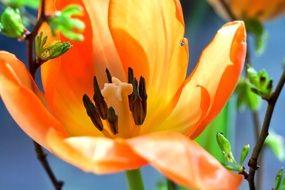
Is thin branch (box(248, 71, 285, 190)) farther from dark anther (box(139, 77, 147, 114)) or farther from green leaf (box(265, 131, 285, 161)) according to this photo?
green leaf (box(265, 131, 285, 161))

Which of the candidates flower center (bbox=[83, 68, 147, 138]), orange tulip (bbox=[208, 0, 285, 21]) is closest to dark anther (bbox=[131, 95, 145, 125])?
flower center (bbox=[83, 68, 147, 138])

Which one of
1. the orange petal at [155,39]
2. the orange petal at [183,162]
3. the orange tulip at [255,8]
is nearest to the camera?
the orange petal at [183,162]

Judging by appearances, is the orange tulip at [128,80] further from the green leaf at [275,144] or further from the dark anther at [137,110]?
the green leaf at [275,144]

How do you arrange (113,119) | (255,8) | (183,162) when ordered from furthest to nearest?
(255,8) → (113,119) → (183,162)

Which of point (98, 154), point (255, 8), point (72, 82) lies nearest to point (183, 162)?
point (98, 154)

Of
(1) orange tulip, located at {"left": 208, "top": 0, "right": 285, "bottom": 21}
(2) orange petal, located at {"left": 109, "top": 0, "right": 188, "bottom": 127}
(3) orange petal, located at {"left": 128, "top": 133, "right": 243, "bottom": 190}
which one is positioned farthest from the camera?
(1) orange tulip, located at {"left": 208, "top": 0, "right": 285, "bottom": 21}

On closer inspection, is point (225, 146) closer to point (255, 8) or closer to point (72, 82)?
point (72, 82)

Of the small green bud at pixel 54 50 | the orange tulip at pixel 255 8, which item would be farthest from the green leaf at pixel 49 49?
the orange tulip at pixel 255 8
